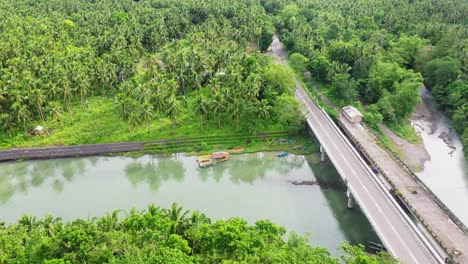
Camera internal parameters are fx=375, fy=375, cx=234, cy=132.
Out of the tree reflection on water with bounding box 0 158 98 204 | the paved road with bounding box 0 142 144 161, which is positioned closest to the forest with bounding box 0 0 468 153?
the paved road with bounding box 0 142 144 161

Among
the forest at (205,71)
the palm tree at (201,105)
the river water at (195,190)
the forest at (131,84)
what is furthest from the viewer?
the forest at (205,71)

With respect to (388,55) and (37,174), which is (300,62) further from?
(37,174)

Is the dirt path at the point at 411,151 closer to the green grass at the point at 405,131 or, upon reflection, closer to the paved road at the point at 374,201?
the green grass at the point at 405,131

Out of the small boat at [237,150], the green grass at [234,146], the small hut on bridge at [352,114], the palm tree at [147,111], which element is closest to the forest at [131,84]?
the palm tree at [147,111]

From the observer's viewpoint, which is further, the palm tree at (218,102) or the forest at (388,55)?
the forest at (388,55)

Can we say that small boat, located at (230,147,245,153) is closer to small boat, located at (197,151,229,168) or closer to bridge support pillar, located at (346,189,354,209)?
small boat, located at (197,151,229,168)

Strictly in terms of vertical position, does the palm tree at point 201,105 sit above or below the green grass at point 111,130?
above

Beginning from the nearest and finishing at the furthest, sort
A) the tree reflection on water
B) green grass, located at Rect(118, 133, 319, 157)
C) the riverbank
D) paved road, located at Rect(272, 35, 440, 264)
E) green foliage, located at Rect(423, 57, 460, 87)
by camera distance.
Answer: paved road, located at Rect(272, 35, 440, 264)
the tree reflection on water
the riverbank
green grass, located at Rect(118, 133, 319, 157)
green foliage, located at Rect(423, 57, 460, 87)
